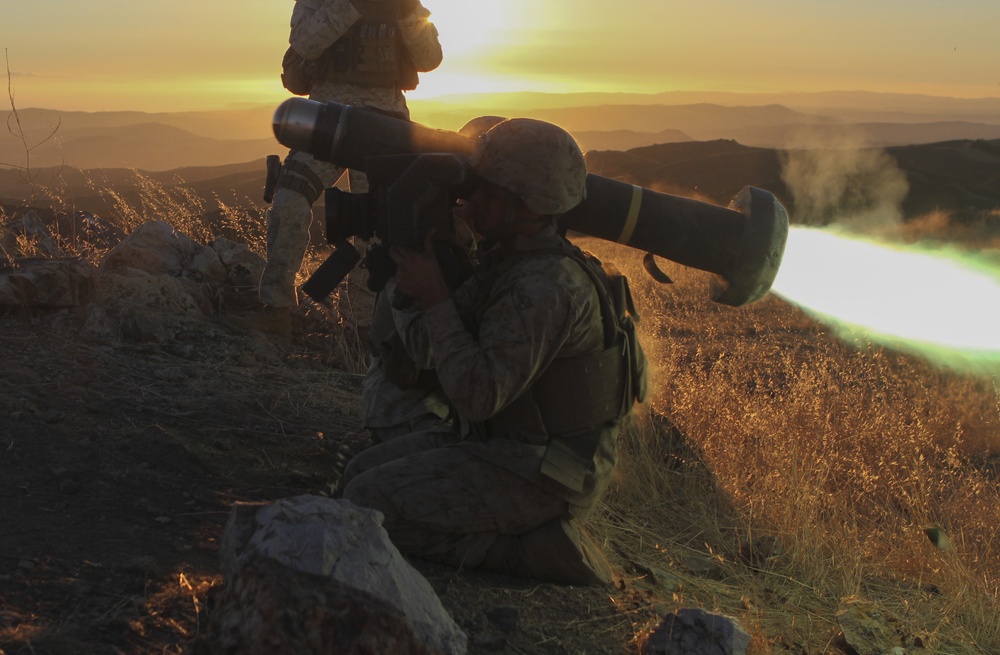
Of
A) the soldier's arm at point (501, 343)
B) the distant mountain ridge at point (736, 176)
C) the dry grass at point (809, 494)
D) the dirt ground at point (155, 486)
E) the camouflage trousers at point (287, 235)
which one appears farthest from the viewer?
the distant mountain ridge at point (736, 176)

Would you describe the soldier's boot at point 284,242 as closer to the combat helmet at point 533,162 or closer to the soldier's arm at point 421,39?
the soldier's arm at point 421,39

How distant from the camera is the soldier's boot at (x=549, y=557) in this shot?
3072 millimetres

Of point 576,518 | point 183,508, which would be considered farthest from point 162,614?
point 576,518

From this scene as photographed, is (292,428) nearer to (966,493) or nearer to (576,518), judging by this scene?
(576,518)

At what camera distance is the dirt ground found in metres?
2.40

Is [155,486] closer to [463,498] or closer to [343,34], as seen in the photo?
[463,498]

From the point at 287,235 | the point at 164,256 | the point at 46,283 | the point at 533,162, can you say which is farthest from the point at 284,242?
the point at 533,162

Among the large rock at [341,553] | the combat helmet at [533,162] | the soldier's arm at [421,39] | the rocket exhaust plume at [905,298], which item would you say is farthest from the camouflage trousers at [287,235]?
the rocket exhaust plume at [905,298]

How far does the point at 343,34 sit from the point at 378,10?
0.25 meters

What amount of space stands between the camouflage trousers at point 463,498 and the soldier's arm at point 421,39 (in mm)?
3221

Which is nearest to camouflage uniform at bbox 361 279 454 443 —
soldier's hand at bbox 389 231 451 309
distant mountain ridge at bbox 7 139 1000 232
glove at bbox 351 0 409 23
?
soldier's hand at bbox 389 231 451 309

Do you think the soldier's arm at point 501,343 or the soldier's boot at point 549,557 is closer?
the soldier's arm at point 501,343

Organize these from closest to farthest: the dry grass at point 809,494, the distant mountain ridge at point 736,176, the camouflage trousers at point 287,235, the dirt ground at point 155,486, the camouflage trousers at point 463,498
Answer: the dirt ground at point 155,486 < the camouflage trousers at point 463,498 < the dry grass at point 809,494 < the camouflage trousers at point 287,235 < the distant mountain ridge at point 736,176

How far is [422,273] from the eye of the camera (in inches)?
111
